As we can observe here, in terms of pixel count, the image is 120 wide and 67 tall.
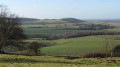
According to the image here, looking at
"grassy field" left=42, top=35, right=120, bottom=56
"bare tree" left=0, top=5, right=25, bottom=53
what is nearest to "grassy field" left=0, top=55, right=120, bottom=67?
"bare tree" left=0, top=5, right=25, bottom=53

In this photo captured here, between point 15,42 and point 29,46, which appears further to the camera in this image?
point 29,46

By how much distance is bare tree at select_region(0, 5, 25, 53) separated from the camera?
97.4ft

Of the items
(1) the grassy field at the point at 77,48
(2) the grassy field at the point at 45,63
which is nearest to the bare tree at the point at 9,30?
(2) the grassy field at the point at 45,63

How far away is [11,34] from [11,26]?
1.71m

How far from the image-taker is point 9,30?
102ft

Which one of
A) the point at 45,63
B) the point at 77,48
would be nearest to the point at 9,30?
the point at 45,63

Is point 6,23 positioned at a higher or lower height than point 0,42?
higher

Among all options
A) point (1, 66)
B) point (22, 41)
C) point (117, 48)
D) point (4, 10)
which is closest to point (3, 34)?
point (4, 10)

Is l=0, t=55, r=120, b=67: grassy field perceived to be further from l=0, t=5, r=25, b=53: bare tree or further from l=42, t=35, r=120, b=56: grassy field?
l=42, t=35, r=120, b=56: grassy field

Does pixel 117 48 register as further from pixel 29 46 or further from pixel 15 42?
pixel 15 42

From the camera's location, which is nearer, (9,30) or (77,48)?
(9,30)

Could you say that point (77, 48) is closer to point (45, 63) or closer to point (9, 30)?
point (9, 30)

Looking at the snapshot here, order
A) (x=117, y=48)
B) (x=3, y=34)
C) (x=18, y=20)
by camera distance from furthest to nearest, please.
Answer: (x=117, y=48) < (x=18, y=20) < (x=3, y=34)

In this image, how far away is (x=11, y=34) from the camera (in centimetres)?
3150
